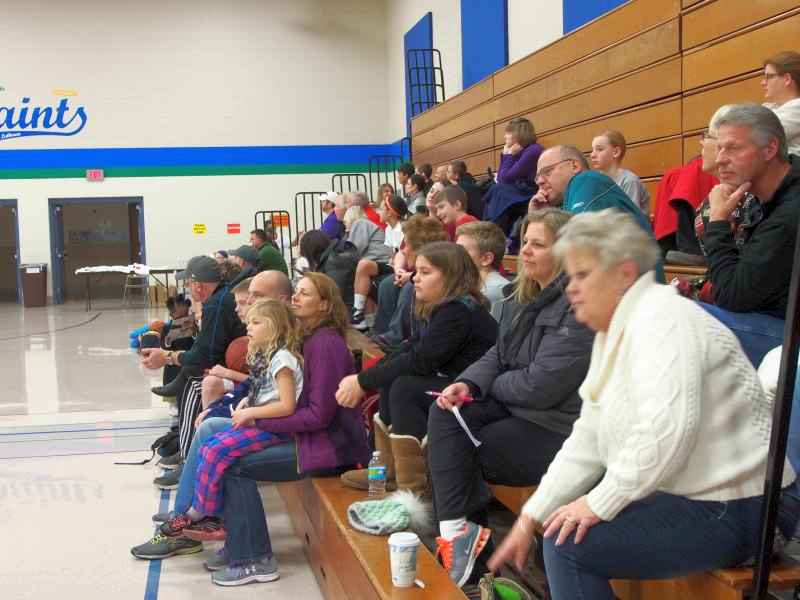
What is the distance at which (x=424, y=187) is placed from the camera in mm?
8875

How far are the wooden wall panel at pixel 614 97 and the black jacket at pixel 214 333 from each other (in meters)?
3.05

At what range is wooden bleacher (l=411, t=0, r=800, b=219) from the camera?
4824 millimetres

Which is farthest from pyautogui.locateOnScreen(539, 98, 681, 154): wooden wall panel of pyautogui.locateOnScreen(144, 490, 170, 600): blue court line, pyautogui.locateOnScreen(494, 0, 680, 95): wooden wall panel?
pyautogui.locateOnScreen(144, 490, 170, 600): blue court line

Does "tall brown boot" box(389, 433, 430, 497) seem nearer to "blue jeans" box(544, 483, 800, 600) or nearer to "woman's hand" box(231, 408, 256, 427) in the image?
"woman's hand" box(231, 408, 256, 427)

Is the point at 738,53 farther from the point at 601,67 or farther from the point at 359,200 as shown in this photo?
the point at 359,200

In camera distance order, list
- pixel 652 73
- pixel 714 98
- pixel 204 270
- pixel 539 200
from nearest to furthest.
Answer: pixel 539 200
pixel 204 270
pixel 714 98
pixel 652 73

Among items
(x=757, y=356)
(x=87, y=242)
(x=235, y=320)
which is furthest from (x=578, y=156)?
(x=87, y=242)

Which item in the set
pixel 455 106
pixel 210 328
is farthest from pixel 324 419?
pixel 455 106

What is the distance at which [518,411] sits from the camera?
279 centimetres

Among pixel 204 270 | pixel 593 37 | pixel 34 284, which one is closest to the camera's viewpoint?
pixel 204 270

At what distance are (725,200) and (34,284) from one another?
1572 centimetres

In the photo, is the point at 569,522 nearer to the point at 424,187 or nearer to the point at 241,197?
the point at 424,187

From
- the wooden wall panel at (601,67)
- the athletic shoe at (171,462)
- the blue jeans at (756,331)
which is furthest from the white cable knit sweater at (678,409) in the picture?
the wooden wall panel at (601,67)

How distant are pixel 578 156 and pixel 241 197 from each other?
13.8 m
